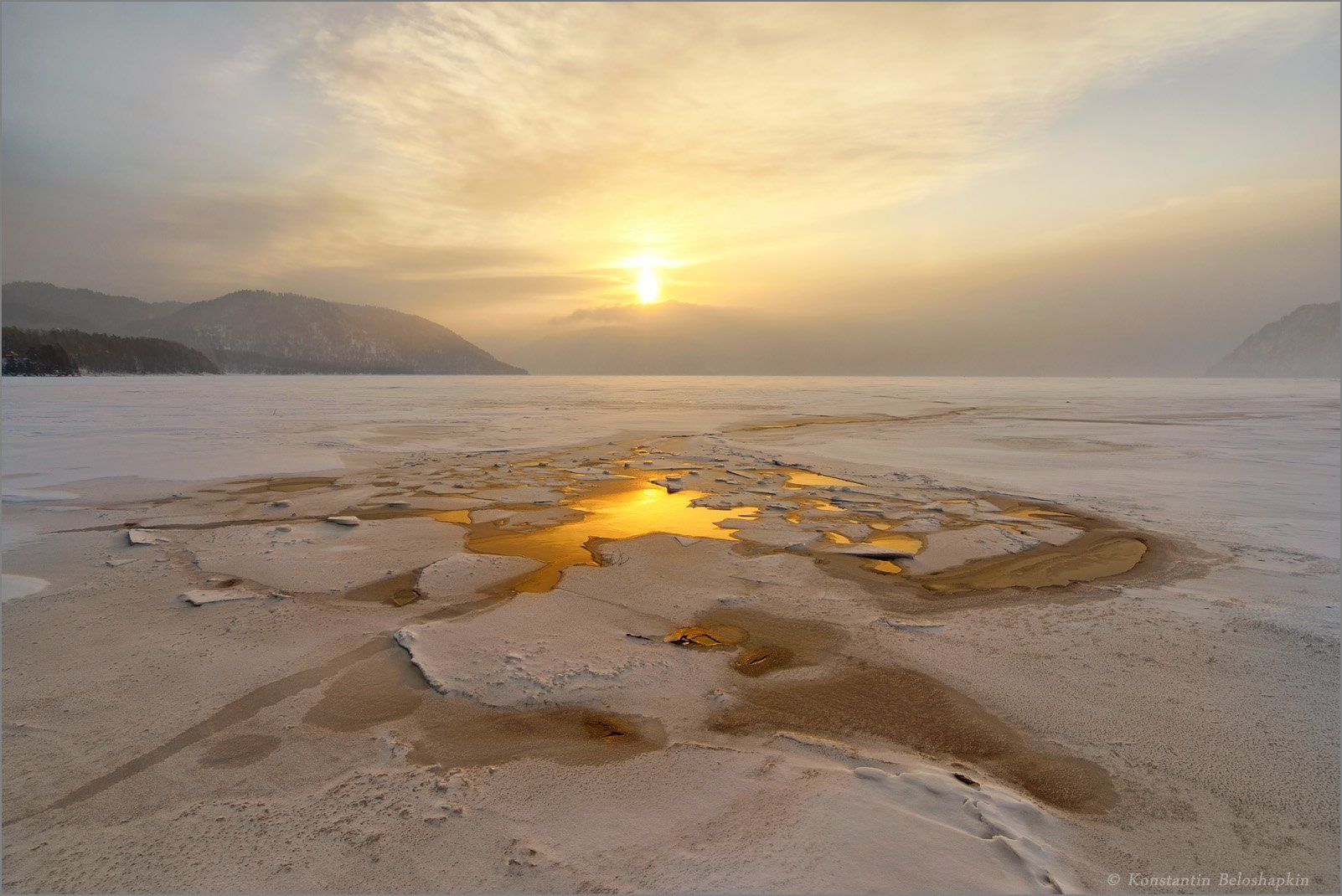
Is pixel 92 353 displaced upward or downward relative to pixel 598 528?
upward

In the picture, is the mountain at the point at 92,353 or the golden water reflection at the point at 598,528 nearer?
→ the golden water reflection at the point at 598,528

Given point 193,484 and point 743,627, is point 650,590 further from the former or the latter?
point 193,484

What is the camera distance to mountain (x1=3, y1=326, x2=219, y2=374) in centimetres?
5988

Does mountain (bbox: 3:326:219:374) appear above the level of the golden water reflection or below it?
above

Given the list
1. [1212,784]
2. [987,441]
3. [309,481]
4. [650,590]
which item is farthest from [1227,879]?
[987,441]

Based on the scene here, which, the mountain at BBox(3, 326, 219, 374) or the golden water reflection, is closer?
the golden water reflection

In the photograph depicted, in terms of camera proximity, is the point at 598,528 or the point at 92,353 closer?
the point at 598,528

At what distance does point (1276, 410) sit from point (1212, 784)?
31536mm

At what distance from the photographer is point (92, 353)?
72.4 m

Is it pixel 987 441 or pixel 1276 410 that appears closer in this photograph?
pixel 987 441

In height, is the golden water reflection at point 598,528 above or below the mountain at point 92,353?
below

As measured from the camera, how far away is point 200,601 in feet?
14.1

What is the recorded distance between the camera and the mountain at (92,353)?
196ft

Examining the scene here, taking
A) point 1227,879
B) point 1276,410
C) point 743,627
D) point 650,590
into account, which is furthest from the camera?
point 1276,410
